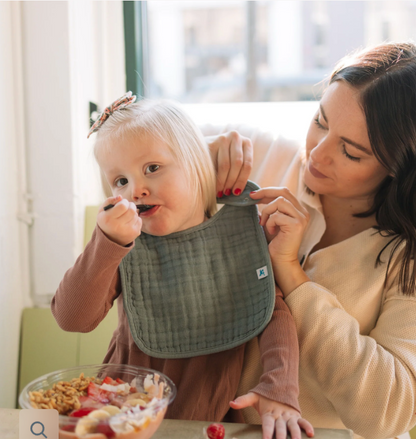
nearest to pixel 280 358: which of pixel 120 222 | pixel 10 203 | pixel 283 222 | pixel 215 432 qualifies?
pixel 215 432

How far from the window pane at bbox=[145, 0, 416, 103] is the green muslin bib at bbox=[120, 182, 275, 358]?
68cm

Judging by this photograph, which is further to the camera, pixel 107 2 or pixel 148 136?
pixel 107 2

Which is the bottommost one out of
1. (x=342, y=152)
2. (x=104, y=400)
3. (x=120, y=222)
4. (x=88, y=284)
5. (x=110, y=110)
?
(x=104, y=400)

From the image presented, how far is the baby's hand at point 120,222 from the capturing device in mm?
987

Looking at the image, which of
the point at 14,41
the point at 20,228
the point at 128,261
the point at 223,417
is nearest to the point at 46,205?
the point at 20,228

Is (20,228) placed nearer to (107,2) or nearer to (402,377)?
(107,2)

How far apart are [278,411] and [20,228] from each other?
1600 mm

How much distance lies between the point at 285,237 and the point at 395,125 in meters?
0.42

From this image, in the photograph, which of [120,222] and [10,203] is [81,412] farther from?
[10,203]

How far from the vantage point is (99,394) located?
0.82 m

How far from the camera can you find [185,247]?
1311mm

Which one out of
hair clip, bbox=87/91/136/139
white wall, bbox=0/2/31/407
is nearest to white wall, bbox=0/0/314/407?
white wall, bbox=0/2/31/407

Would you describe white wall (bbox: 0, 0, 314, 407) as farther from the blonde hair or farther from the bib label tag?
the bib label tag

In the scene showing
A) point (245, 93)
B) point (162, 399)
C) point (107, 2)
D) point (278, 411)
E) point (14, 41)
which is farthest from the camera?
point (245, 93)
